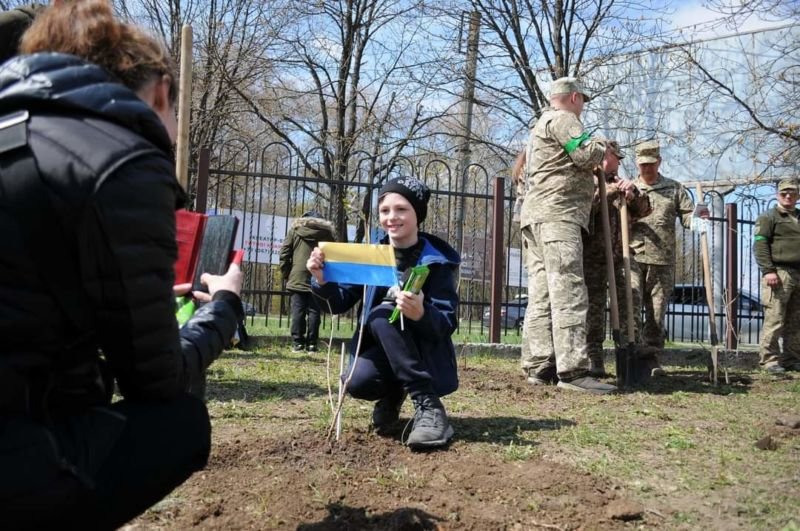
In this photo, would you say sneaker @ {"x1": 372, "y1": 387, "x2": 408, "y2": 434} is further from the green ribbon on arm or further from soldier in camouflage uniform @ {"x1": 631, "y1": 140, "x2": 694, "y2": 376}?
soldier in camouflage uniform @ {"x1": 631, "y1": 140, "x2": 694, "y2": 376}

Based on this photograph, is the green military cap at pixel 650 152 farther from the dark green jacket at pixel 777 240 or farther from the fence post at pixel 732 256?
the fence post at pixel 732 256

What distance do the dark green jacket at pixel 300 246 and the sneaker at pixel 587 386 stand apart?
3.75 metres

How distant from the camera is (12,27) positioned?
2986 millimetres

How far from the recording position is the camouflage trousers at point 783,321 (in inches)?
286

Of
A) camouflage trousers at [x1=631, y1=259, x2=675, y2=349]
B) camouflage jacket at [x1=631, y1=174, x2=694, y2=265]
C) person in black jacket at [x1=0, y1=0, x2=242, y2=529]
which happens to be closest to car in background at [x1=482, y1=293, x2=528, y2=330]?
camouflage trousers at [x1=631, y1=259, x2=675, y2=349]

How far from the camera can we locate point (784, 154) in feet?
36.5

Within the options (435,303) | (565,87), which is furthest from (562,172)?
(435,303)

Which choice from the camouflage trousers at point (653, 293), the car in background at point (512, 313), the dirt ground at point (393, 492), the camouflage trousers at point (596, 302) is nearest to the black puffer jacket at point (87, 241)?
the dirt ground at point (393, 492)

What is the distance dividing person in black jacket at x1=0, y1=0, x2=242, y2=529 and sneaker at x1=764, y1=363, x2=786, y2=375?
6957 mm

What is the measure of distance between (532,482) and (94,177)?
196 centimetres

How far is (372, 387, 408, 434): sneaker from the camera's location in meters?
3.42

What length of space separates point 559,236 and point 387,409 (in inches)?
84.5

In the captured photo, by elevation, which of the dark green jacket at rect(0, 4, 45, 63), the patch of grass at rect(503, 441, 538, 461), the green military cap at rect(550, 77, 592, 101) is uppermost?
the green military cap at rect(550, 77, 592, 101)

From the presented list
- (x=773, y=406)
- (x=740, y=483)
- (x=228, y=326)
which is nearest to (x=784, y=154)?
(x=773, y=406)
